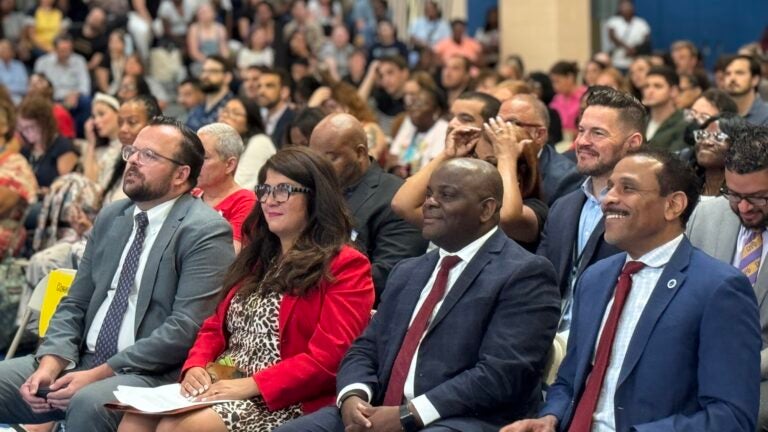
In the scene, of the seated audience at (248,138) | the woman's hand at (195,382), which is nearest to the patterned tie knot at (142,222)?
the woman's hand at (195,382)

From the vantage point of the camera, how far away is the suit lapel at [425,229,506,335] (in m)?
4.77

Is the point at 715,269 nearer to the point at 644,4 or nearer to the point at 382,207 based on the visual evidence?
the point at 382,207

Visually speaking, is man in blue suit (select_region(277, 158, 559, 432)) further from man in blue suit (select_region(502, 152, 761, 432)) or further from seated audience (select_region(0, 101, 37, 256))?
seated audience (select_region(0, 101, 37, 256))

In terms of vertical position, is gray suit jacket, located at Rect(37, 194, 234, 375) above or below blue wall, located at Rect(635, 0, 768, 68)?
below

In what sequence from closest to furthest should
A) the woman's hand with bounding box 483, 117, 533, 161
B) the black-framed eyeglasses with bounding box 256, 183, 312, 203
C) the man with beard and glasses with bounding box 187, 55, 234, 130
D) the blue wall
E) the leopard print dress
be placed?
the leopard print dress → the black-framed eyeglasses with bounding box 256, 183, 312, 203 → the woman's hand with bounding box 483, 117, 533, 161 → the man with beard and glasses with bounding box 187, 55, 234, 130 → the blue wall

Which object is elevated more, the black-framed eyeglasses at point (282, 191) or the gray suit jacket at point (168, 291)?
the black-framed eyeglasses at point (282, 191)

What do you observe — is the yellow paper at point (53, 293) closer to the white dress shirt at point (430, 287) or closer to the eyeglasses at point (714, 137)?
the white dress shirt at point (430, 287)

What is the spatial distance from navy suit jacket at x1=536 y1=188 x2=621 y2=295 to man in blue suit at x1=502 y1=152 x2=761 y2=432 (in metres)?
0.99

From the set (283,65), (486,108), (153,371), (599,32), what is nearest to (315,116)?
(486,108)

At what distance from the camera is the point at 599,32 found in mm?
17422

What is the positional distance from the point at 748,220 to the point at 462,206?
1.07 metres

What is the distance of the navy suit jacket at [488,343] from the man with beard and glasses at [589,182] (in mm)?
794

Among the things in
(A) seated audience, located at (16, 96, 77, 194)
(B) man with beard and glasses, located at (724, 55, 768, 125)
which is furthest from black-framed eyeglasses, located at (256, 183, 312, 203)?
(A) seated audience, located at (16, 96, 77, 194)

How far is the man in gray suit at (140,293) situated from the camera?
5520mm
